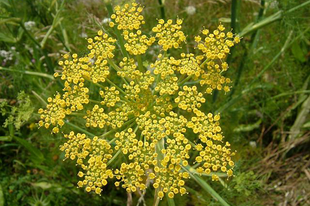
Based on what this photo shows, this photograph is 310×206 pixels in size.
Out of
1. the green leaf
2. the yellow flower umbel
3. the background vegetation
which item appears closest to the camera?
the yellow flower umbel

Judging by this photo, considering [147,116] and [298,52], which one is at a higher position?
[298,52]

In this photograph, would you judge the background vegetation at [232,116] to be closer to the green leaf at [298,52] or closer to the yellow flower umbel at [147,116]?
the green leaf at [298,52]

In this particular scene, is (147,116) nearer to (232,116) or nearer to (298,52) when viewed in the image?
(232,116)

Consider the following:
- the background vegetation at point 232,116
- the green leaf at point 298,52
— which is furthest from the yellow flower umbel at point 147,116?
the green leaf at point 298,52

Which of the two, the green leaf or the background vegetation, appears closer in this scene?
the background vegetation

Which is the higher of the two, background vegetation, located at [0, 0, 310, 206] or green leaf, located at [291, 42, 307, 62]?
green leaf, located at [291, 42, 307, 62]

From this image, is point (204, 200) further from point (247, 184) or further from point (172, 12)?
point (172, 12)

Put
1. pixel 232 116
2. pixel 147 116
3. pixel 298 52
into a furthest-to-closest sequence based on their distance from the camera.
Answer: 1. pixel 298 52
2. pixel 232 116
3. pixel 147 116

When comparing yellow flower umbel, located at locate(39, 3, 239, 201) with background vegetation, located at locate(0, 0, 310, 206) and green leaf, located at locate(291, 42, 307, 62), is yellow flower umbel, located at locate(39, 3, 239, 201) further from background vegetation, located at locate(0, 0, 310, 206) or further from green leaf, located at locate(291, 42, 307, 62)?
green leaf, located at locate(291, 42, 307, 62)

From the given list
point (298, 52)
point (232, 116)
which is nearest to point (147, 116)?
point (232, 116)

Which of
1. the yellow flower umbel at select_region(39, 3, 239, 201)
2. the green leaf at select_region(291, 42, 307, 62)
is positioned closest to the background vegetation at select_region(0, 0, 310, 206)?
the green leaf at select_region(291, 42, 307, 62)

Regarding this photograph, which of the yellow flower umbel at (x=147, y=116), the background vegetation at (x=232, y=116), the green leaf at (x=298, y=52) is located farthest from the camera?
the green leaf at (x=298, y=52)
